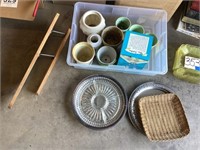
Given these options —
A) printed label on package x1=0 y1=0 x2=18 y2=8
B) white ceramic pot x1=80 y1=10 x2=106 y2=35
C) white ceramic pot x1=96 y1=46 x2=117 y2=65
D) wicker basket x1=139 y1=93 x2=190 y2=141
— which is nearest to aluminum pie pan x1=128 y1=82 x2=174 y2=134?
wicker basket x1=139 y1=93 x2=190 y2=141

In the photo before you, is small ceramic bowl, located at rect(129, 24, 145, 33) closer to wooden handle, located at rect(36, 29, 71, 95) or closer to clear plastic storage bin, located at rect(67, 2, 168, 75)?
clear plastic storage bin, located at rect(67, 2, 168, 75)

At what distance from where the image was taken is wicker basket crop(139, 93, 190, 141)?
2.77 feet

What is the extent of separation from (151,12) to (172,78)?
0.89 ft

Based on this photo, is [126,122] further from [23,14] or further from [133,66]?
[23,14]

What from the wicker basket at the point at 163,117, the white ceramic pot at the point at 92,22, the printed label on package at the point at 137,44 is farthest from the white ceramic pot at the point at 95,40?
the wicker basket at the point at 163,117

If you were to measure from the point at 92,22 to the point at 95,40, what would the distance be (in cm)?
9

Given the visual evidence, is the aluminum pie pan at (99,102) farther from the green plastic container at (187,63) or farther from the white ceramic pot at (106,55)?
the green plastic container at (187,63)

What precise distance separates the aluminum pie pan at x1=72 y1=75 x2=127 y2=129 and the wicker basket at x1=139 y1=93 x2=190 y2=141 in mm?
86

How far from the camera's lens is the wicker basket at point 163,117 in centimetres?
84

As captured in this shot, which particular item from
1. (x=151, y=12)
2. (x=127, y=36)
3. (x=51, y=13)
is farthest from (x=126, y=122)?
(x=51, y=13)

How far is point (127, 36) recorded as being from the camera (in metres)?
0.82

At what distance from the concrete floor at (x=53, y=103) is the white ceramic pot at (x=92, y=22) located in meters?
0.12

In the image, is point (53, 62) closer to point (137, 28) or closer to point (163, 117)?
point (137, 28)

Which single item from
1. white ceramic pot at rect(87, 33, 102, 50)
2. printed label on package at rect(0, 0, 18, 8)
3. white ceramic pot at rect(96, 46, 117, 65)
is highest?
printed label on package at rect(0, 0, 18, 8)
